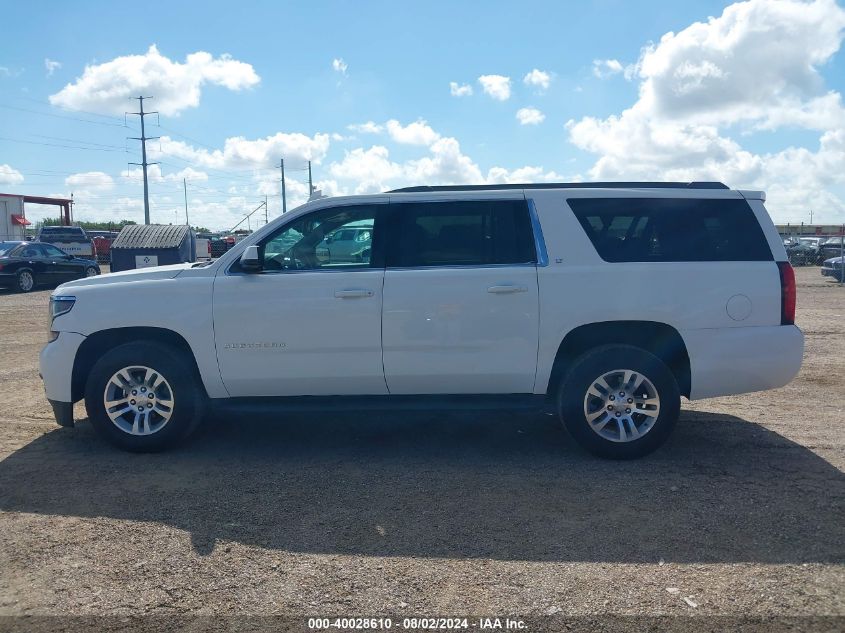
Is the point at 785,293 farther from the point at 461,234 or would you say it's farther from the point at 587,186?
the point at 461,234

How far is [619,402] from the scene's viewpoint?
17.4 feet

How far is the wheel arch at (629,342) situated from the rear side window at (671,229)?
1.61 feet

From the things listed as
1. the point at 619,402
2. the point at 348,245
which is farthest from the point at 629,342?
the point at 348,245

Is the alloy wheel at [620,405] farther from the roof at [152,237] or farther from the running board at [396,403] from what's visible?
the roof at [152,237]

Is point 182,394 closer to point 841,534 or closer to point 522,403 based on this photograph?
point 522,403

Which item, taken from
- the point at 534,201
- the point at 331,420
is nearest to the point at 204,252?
the point at 331,420

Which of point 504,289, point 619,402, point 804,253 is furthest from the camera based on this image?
point 804,253

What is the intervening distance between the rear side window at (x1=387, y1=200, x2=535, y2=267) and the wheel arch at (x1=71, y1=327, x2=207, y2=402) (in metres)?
1.70

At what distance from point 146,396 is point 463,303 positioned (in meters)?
2.47

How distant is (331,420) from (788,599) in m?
4.08

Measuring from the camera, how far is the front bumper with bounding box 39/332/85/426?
17.9 feet

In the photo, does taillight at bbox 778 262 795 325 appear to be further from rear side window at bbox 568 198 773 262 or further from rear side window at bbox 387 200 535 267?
rear side window at bbox 387 200 535 267

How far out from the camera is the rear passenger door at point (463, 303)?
17.1 feet

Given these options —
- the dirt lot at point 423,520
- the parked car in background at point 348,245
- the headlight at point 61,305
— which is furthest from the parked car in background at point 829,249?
the headlight at point 61,305
